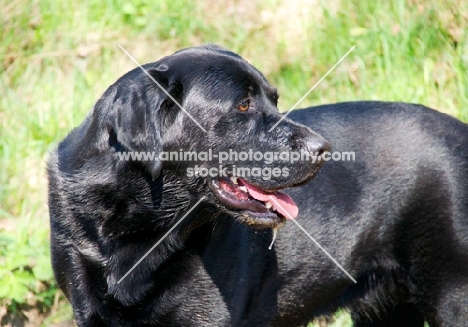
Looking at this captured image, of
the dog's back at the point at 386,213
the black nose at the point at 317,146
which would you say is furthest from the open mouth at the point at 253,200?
the dog's back at the point at 386,213

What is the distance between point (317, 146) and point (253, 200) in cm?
39

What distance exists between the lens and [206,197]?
355 centimetres

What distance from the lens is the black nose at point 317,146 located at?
3.43 metres

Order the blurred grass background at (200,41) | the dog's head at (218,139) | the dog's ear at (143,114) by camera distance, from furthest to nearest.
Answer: the blurred grass background at (200,41) < the dog's head at (218,139) < the dog's ear at (143,114)

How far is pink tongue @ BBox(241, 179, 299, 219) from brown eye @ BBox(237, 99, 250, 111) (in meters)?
0.34

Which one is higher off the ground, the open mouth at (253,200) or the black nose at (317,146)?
the black nose at (317,146)

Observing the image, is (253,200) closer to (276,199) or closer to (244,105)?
(276,199)

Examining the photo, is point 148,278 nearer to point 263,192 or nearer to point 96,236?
point 96,236

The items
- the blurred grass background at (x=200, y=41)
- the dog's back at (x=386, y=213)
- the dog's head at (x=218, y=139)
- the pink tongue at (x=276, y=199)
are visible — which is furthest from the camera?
the blurred grass background at (x=200, y=41)

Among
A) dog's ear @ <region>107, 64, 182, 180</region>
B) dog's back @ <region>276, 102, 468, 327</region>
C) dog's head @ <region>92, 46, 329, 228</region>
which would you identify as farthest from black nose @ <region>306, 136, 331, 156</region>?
dog's ear @ <region>107, 64, 182, 180</region>

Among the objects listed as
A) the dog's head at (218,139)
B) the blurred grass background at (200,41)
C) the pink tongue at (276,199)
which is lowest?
the blurred grass background at (200,41)

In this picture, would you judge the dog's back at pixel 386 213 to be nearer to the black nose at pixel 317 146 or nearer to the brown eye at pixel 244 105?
the black nose at pixel 317 146

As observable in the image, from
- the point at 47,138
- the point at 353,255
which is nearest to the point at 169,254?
the point at 353,255

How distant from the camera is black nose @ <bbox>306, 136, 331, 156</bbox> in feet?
11.3
